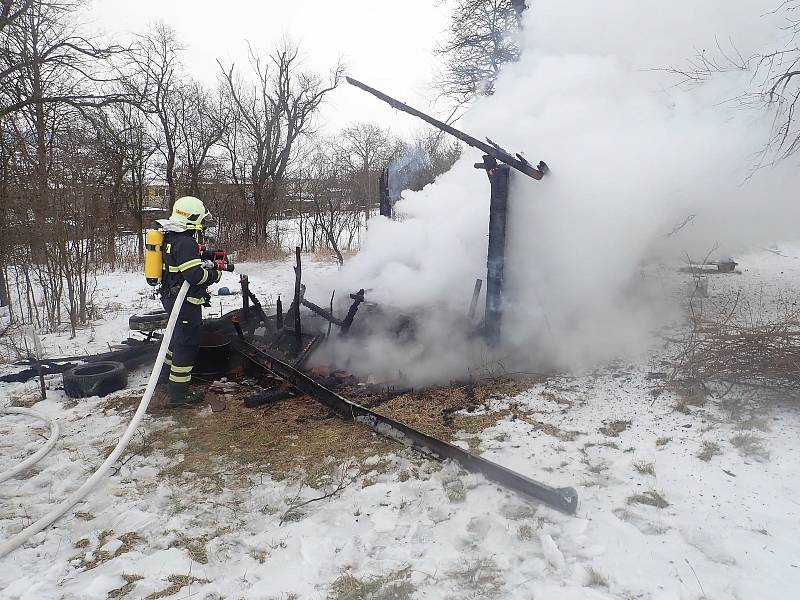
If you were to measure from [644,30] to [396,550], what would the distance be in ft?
22.1

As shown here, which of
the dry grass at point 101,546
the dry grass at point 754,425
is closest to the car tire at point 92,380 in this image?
the dry grass at point 101,546

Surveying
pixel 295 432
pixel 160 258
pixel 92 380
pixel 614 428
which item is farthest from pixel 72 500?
pixel 614 428

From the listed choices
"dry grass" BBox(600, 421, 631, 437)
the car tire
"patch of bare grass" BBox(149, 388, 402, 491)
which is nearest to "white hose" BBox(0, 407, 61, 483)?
the car tire

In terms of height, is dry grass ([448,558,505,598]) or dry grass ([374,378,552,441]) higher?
dry grass ([374,378,552,441])

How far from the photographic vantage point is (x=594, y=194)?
19.3 feet

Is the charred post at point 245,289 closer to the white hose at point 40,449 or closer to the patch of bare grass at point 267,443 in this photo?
the patch of bare grass at point 267,443

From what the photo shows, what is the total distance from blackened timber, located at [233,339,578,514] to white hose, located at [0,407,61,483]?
199 cm

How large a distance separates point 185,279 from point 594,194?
4.78 m

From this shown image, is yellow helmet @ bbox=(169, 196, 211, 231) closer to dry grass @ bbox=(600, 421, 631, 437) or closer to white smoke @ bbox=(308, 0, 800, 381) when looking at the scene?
white smoke @ bbox=(308, 0, 800, 381)

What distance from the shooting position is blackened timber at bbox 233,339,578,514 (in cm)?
311

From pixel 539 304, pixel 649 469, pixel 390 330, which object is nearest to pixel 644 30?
pixel 539 304

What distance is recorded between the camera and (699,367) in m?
4.78

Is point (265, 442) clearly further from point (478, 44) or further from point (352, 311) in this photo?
point (478, 44)

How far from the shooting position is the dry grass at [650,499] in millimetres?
3113
